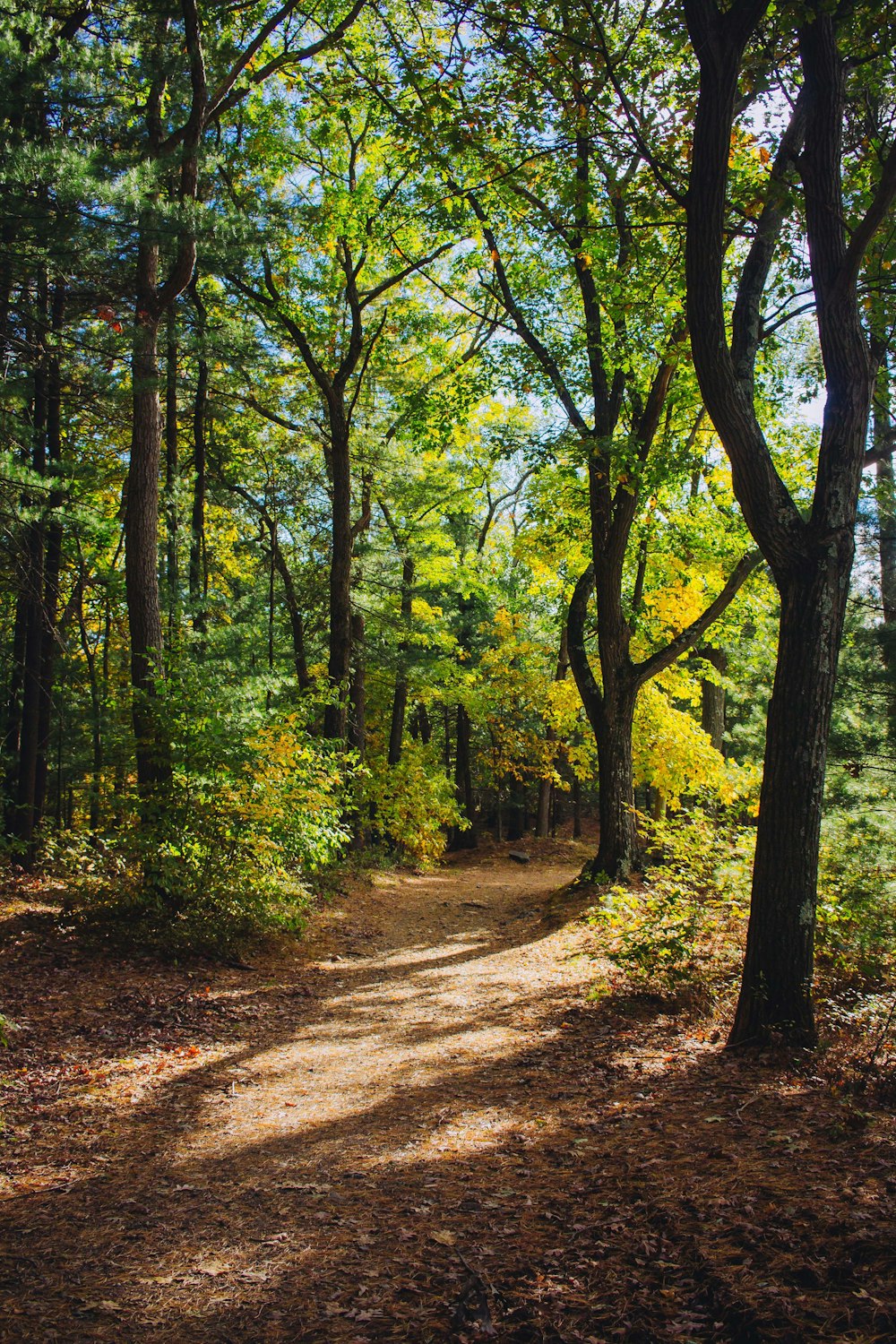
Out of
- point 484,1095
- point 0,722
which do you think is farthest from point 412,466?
point 484,1095

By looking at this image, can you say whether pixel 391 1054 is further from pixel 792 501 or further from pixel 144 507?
pixel 144 507

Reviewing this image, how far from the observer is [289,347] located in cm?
1574

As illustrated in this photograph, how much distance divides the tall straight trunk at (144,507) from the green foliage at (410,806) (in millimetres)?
9303

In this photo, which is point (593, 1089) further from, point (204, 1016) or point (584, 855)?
point (584, 855)

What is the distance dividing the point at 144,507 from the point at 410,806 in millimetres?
11402

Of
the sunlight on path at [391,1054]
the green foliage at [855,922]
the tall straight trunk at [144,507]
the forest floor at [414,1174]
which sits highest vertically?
the tall straight trunk at [144,507]

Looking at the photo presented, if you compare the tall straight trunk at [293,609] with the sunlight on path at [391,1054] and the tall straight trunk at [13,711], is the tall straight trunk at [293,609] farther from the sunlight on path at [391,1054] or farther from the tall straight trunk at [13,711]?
the sunlight on path at [391,1054]

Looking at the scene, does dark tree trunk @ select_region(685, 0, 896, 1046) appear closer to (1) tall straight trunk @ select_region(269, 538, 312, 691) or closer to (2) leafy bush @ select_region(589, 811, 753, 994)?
(2) leafy bush @ select_region(589, 811, 753, 994)

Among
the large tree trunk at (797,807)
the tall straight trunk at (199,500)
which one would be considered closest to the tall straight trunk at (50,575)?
the tall straight trunk at (199,500)

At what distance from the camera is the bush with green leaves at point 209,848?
25.7 ft

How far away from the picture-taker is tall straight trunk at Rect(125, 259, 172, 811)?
8758 millimetres

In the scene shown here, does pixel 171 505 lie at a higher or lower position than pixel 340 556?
higher

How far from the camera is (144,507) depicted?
9422mm

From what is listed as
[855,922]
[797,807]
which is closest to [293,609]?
[855,922]
